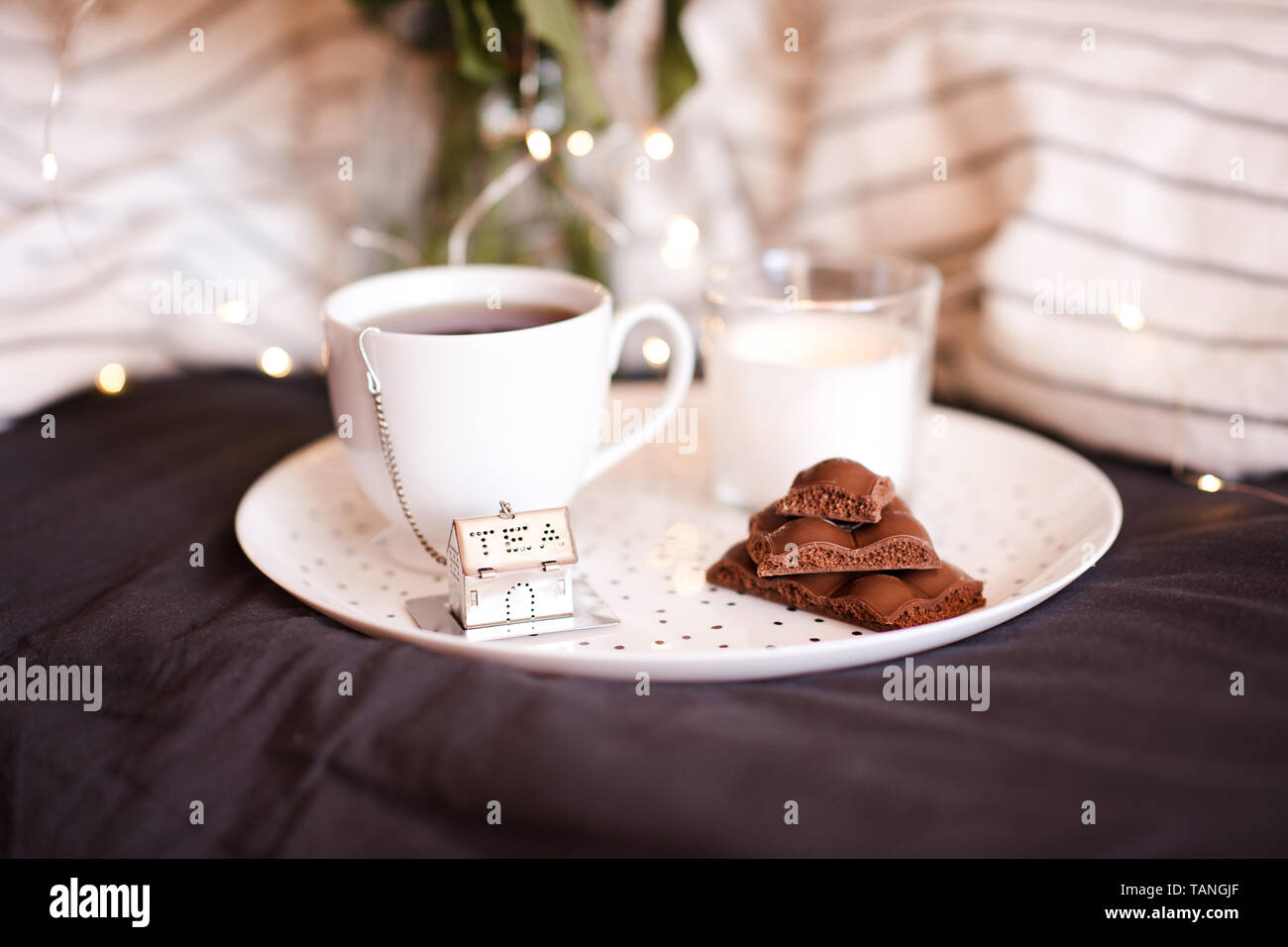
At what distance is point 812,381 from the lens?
845 millimetres

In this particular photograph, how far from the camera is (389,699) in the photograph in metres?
0.60

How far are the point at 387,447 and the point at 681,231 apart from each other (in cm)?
58

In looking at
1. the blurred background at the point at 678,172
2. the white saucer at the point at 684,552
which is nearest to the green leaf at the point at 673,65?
the blurred background at the point at 678,172

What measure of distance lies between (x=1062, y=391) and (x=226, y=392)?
879 mm

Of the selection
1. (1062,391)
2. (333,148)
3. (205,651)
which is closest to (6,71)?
(333,148)

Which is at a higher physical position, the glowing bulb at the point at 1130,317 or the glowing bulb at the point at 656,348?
the glowing bulb at the point at 1130,317

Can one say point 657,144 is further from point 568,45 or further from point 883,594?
point 883,594

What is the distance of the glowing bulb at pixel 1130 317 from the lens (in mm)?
980

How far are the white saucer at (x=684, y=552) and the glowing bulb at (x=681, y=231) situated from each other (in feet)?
0.96

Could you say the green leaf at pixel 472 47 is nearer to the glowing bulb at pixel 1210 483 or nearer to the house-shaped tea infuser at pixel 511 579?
the house-shaped tea infuser at pixel 511 579

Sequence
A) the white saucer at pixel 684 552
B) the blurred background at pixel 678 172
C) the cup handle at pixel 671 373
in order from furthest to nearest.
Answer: the blurred background at pixel 678 172
the cup handle at pixel 671 373
the white saucer at pixel 684 552
